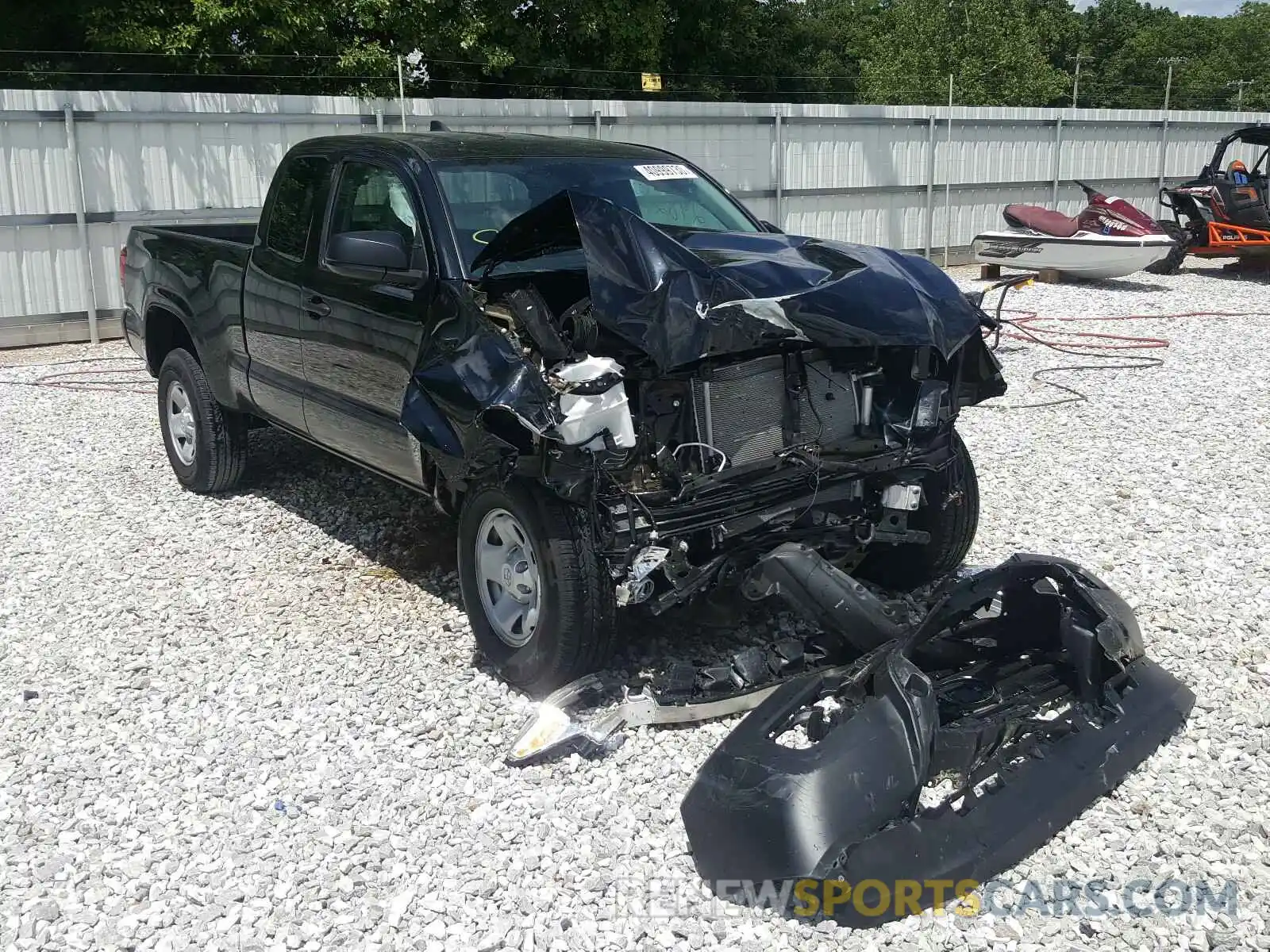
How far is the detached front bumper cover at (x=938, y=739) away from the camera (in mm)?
3123

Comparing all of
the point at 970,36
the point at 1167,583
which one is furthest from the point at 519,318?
the point at 970,36

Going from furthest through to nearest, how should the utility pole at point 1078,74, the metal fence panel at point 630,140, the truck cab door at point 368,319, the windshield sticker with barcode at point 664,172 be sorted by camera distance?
1. the utility pole at point 1078,74
2. the metal fence panel at point 630,140
3. the windshield sticker with barcode at point 664,172
4. the truck cab door at point 368,319

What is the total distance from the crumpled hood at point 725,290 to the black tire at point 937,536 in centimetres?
71

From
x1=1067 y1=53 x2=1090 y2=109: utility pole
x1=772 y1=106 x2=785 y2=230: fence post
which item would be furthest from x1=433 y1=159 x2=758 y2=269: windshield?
x1=1067 y1=53 x2=1090 y2=109: utility pole

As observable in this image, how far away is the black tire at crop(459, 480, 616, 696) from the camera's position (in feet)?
13.2

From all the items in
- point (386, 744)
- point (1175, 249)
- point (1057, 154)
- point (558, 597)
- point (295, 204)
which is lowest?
point (386, 744)

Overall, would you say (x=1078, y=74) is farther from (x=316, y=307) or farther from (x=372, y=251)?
(x=372, y=251)

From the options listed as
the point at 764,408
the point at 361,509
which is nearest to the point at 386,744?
the point at 764,408

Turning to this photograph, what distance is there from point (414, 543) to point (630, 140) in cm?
1050

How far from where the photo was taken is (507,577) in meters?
4.35

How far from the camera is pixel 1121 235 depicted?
49.1ft

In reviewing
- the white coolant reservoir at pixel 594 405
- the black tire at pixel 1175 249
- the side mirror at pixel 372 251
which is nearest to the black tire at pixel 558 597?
the white coolant reservoir at pixel 594 405

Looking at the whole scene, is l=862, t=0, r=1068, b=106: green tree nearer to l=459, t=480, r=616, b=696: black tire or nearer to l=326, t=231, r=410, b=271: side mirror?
l=326, t=231, r=410, b=271: side mirror

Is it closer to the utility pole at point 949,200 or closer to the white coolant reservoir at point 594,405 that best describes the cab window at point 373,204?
the white coolant reservoir at point 594,405
